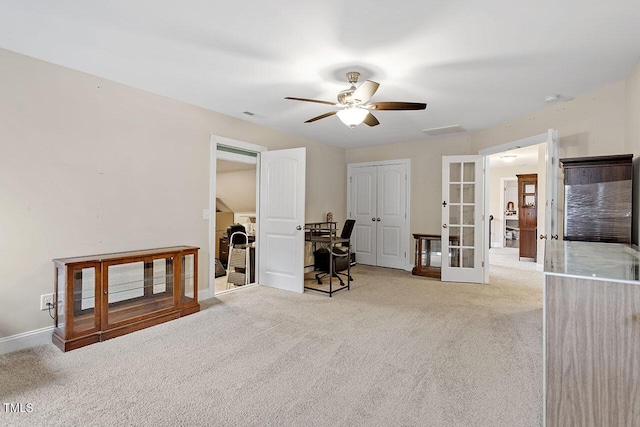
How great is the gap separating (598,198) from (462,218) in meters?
2.33

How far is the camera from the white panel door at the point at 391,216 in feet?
19.5

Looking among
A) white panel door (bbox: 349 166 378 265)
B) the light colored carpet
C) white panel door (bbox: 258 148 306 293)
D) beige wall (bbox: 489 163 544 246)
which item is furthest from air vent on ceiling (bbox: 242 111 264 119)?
beige wall (bbox: 489 163 544 246)

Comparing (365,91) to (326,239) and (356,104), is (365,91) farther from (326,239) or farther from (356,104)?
(326,239)

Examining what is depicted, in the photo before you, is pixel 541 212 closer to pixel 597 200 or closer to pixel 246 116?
pixel 597 200

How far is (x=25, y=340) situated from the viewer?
2.57 meters

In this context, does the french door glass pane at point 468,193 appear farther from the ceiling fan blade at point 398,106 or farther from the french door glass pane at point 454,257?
the ceiling fan blade at point 398,106

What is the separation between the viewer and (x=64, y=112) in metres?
2.77

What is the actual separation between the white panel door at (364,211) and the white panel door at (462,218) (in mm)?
1513

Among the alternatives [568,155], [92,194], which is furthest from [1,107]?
[568,155]

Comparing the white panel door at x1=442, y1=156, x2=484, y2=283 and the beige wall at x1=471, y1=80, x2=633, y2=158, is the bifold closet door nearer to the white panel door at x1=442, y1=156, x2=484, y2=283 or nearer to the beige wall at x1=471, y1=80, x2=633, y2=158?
the white panel door at x1=442, y1=156, x2=484, y2=283

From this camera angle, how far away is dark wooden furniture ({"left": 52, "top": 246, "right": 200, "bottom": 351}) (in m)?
2.59

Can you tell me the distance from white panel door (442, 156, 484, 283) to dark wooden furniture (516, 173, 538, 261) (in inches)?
115

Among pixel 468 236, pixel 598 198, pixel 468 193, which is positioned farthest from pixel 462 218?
pixel 598 198

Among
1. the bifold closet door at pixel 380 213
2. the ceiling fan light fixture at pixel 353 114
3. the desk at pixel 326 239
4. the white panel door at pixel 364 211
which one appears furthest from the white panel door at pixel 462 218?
the ceiling fan light fixture at pixel 353 114
